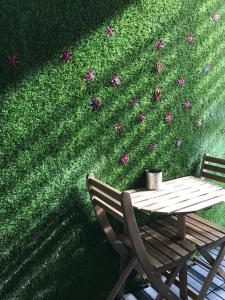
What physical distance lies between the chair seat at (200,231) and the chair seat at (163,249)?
104 mm

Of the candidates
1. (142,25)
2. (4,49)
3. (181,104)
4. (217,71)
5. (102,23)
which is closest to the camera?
(4,49)

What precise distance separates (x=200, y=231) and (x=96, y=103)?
1275 mm

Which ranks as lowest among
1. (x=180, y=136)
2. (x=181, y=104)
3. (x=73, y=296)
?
(x=73, y=296)

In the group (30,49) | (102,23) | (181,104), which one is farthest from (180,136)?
(30,49)

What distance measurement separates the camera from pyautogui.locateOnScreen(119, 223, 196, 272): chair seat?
2.15 meters

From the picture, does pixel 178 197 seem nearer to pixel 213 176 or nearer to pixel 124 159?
pixel 124 159

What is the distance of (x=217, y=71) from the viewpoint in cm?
317

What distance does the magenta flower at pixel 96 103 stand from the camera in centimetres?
229

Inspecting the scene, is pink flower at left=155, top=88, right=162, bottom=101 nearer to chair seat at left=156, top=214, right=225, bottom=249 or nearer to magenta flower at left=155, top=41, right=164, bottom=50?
magenta flower at left=155, top=41, right=164, bottom=50

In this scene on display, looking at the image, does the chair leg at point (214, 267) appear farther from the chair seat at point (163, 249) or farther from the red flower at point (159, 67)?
the red flower at point (159, 67)

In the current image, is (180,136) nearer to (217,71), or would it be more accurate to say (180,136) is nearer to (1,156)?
(217,71)

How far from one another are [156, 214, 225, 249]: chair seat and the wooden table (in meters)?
0.14

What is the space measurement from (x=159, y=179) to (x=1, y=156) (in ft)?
3.96

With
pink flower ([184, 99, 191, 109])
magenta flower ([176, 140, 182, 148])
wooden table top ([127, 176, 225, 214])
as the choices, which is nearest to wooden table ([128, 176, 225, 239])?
wooden table top ([127, 176, 225, 214])
